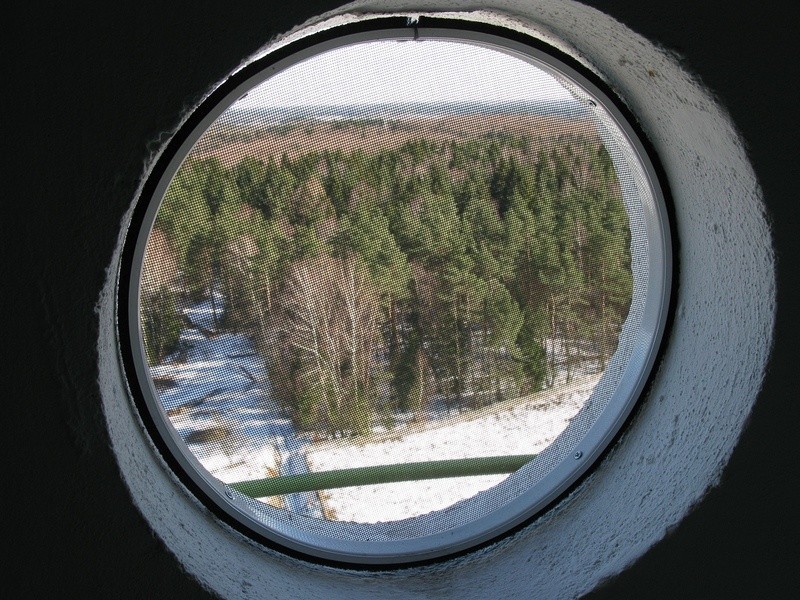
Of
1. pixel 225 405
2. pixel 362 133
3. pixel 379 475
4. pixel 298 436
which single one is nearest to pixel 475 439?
pixel 379 475

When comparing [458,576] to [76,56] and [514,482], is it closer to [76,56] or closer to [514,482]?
[514,482]

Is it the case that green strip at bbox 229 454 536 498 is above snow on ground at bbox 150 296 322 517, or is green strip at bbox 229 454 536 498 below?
below

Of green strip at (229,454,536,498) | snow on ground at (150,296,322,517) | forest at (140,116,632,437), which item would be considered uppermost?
forest at (140,116,632,437)

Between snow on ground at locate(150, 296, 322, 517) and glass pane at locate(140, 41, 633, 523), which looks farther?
snow on ground at locate(150, 296, 322, 517)

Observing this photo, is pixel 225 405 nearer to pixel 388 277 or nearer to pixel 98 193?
pixel 388 277

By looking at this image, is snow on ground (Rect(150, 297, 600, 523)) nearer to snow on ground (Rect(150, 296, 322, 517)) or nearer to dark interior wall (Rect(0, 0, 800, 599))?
snow on ground (Rect(150, 296, 322, 517))

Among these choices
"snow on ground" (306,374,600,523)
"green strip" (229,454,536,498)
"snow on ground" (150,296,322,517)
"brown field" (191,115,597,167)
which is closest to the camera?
"brown field" (191,115,597,167)

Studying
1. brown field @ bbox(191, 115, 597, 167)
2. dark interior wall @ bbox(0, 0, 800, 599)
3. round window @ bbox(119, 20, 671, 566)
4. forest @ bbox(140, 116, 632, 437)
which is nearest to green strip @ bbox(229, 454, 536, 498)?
round window @ bbox(119, 20, 671, 566)

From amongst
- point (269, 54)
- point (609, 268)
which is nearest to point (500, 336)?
point (609, 268)
